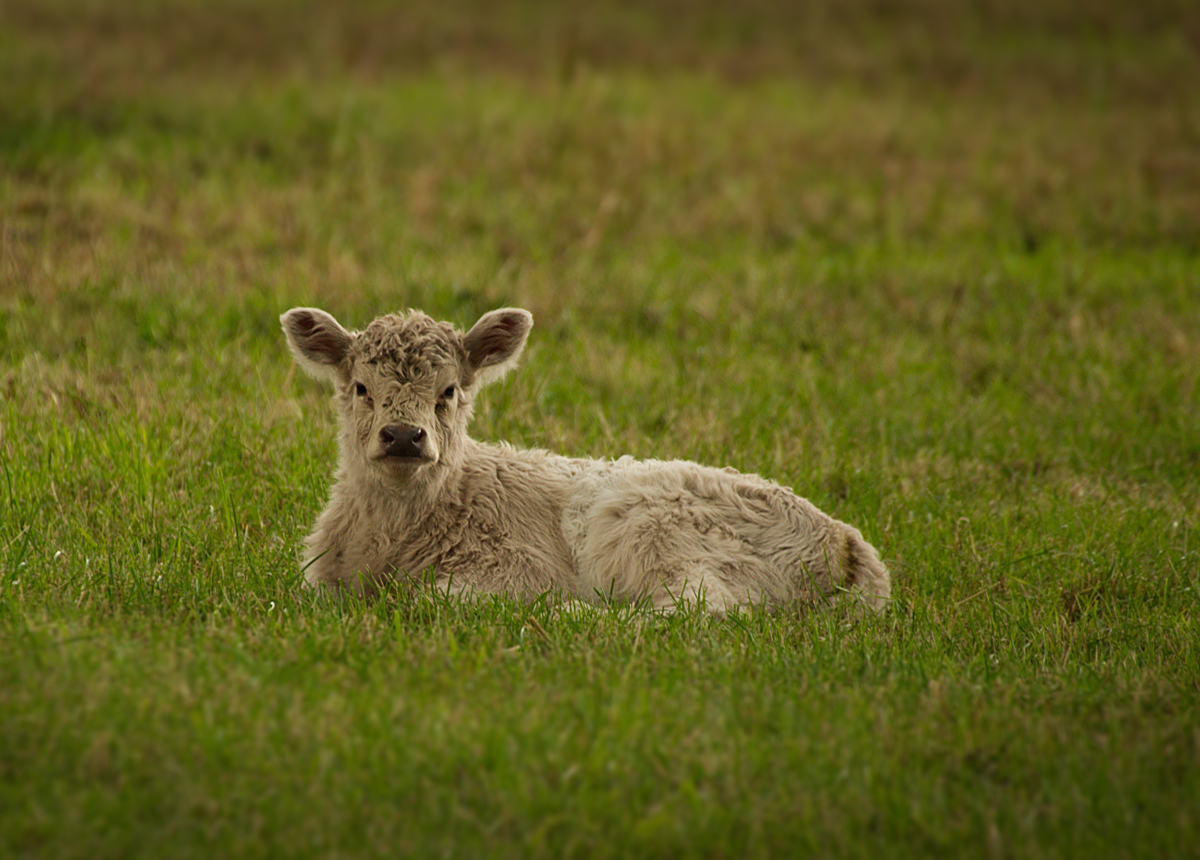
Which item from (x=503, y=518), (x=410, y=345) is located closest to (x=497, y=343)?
(x=410, y=345)

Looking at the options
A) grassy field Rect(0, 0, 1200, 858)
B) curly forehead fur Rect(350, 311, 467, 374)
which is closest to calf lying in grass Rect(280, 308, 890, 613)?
curly forehead fur Rect(350, 311, 467, 374)

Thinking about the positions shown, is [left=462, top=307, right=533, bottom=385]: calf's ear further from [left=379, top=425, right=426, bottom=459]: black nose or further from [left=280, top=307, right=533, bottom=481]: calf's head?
[left=379, top=425, right=426, bottom=459]: black nose

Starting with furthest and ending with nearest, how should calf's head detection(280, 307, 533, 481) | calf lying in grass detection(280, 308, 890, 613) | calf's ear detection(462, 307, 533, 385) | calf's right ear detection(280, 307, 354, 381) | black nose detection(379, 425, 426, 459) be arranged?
calf's ear detection(462, 307, 533, 385) < calf's right ear detection(280, 307, 354, 381) < calf lying in grass detection(280, 308, 890, 613) < calf's head detection(280, 307, 533, 481) < black nose detection(379, 425, 426, 459)

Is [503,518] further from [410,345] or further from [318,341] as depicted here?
[318,341]

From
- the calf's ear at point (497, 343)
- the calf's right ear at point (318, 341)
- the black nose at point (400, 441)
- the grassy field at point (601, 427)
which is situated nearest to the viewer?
the grassy field at point (601, 427)

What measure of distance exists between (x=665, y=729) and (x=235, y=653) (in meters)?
1.71

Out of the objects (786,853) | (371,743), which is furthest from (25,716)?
(786,853)

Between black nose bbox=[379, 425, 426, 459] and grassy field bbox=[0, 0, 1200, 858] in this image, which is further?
black nose bbox=[379, 425, 426, 459]

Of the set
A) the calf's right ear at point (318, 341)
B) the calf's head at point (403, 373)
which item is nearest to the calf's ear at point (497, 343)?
the calf's head at point (403, 373)

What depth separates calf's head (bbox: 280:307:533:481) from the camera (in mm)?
6465

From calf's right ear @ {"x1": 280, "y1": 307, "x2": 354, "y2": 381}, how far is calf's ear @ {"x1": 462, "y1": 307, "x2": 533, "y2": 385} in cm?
67

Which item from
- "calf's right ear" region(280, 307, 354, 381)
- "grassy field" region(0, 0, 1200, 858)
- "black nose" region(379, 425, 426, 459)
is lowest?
"grassy field" region(0, 0, 1200, 858)

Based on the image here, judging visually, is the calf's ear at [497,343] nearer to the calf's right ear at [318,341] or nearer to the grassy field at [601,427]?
the calf's right ear at [318,341]

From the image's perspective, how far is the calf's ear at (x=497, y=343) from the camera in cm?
704
